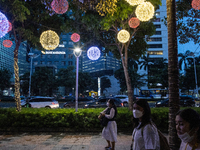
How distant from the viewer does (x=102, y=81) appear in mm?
68500

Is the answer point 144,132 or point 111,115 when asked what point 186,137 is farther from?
point 111,115

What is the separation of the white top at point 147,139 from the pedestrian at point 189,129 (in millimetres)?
592

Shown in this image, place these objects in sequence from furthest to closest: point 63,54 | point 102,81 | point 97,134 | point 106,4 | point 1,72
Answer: point 63,54, point 102,81, point 1,72, point 97,134, point 106,4

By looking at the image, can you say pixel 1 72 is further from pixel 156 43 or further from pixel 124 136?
pixel 156 43

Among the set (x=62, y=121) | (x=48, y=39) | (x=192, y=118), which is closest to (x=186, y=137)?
(x=192, y=118)

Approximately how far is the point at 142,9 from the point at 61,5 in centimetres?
325

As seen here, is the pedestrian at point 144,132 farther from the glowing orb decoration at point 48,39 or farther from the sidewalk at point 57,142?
the glowing orb decoration at point 48,39

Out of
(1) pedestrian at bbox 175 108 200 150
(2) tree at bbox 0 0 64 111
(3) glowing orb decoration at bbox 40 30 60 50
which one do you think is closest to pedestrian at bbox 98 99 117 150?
(1) pedestrian at bbox 175 108 200 150

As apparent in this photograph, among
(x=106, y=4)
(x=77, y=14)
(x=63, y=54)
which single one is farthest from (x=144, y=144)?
(x=63, y=54)

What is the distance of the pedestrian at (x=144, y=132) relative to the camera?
220cm

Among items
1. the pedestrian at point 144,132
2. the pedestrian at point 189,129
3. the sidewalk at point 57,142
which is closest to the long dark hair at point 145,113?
the pedestrian at point 144,132

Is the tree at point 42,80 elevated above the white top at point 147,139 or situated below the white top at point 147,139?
above

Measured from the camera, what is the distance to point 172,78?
149 inches

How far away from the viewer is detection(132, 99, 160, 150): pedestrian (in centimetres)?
220
